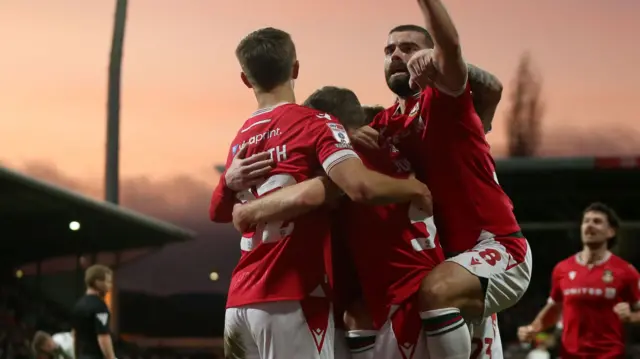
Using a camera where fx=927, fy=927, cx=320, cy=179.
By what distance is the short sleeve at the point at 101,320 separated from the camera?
9.17 meters

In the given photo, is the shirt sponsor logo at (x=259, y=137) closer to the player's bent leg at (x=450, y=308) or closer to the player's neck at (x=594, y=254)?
the player's bent leg at (x=450, y=308)

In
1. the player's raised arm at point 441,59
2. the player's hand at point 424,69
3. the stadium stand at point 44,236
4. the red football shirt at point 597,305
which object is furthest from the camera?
the stadium stand at point 44,236

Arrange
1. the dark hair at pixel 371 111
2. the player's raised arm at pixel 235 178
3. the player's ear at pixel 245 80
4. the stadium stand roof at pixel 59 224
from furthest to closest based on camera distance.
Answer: the stadium stand roof at pixel 59 224 < the dark hair at pixel 371 111 < the player's ear at pixel 245 80 < the player's raised arm at pixel 235 178

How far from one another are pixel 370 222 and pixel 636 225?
13461 mm

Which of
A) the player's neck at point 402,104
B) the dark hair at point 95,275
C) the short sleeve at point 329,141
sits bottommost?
the dark hair at point 95,275

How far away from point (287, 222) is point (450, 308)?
73 centimetres

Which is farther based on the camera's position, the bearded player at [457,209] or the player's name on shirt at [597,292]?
the player's name on shirt at [597,292]

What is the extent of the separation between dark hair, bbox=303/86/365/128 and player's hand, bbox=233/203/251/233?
2.03 feet

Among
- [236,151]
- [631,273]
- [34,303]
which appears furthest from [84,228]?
[236,151]

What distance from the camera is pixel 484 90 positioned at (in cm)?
389

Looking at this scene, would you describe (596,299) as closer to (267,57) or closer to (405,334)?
(405,334)

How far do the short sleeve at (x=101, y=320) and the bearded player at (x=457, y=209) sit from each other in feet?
19.4

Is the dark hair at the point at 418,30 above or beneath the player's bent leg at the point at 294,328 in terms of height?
above

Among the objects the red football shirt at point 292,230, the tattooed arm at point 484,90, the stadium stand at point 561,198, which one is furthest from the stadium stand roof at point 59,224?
the tattooed arm at point 484,90
